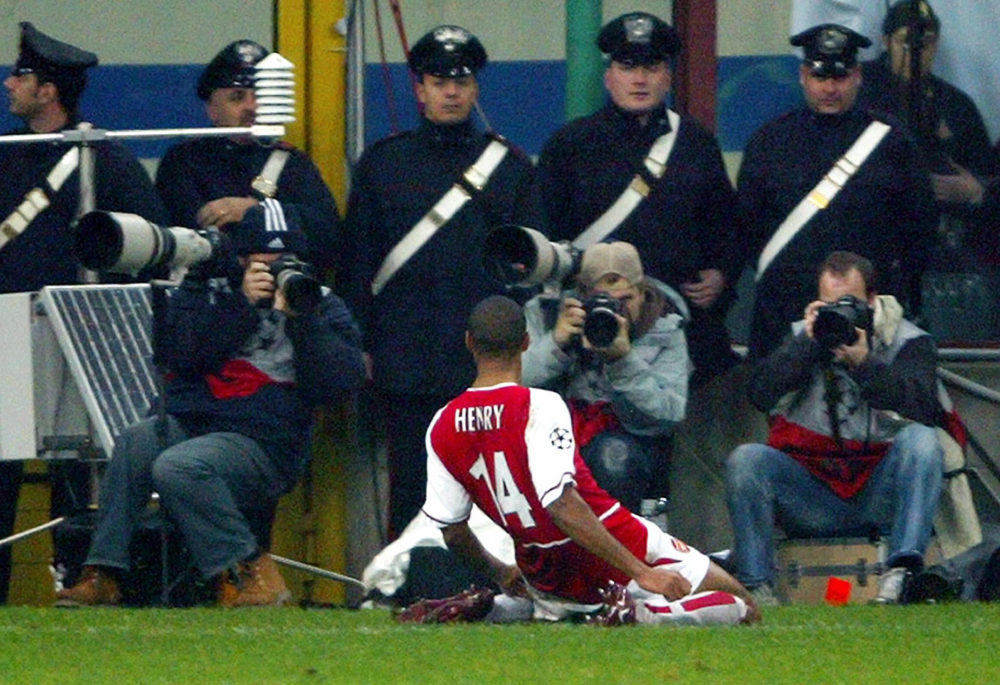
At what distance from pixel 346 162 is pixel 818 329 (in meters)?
2.04

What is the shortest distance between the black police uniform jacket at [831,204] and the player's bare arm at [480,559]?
1.70m

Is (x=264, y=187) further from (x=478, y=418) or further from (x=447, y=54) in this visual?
(x=478, y=418)

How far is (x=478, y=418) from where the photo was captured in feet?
21.9

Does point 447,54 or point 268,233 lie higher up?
point 447,54

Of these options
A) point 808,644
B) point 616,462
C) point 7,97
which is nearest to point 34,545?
point 7,97

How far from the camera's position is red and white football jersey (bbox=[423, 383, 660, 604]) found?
662 centimetres

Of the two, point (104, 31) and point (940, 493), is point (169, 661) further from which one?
point (104, 31)

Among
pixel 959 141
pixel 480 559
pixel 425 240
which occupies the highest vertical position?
pixel 959 141

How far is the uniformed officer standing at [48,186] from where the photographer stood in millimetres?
8125

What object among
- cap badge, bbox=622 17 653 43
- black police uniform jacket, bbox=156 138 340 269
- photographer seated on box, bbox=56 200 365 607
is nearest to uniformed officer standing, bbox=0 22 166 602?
black police uniform jacket, bbox=156 138 340 269

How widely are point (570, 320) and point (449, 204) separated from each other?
861 mm

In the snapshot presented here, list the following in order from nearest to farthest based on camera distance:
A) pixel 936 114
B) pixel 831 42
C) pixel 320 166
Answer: pixel 831 42, pixel 320 166, pixel 936 114

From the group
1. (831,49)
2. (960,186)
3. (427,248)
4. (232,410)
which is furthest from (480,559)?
(960,186)

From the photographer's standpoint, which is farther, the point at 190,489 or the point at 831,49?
the point at 831,49
